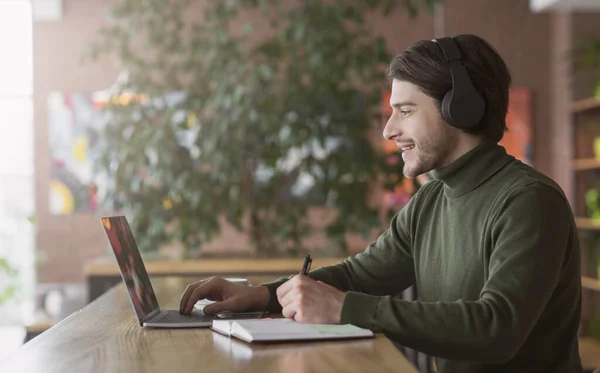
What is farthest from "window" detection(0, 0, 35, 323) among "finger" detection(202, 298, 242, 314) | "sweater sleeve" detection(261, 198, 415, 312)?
"finger" detection(202, 298, 242, 314)

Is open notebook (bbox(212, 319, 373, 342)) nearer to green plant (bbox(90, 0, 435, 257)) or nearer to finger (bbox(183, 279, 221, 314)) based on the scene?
finger (bbox(183, 279, 221, 314))

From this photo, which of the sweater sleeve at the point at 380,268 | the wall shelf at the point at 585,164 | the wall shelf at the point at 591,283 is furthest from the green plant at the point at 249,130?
the wall shelf at the point at 591,283

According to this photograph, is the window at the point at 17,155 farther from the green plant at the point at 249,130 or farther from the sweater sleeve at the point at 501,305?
the sweater sleeve at the point at 501,305

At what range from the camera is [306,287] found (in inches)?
55.2

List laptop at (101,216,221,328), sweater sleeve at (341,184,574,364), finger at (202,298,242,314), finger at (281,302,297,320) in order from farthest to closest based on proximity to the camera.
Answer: finger at (202,298,242,314) < laptop at (101,216,221,328) < finger at (281,302,297,320) < sweater sleeve at (341,184,574,364)

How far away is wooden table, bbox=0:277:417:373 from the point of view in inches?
46.1

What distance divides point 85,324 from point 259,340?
412 millimetres

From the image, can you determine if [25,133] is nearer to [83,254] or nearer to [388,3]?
[83,254]

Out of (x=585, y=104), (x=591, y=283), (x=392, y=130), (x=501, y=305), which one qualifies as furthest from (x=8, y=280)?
(x=501, y=305)

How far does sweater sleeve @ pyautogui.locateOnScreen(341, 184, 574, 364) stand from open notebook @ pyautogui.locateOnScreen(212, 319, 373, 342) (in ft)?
0.09

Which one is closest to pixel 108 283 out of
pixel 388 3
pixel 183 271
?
pixel 183 271

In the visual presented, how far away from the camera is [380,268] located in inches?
73.4

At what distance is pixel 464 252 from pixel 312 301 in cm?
33

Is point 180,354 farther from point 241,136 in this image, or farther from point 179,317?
point 241,136
